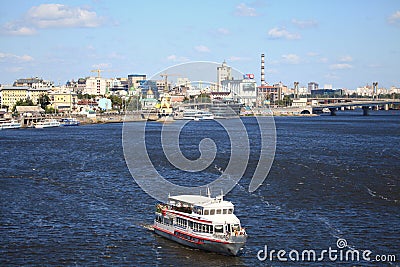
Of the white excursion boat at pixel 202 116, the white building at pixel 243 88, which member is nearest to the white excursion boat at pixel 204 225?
the white excursion boat at pixel 202 116

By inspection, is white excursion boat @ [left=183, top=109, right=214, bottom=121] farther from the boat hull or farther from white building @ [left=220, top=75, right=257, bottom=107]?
the boat hull

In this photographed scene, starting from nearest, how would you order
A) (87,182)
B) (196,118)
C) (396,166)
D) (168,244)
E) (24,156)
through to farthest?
1. (168,244)
2. (87,182)
3. (396,166)
4. (24,156)
5. (196,118)

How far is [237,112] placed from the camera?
133 meters

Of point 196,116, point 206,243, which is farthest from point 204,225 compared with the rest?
point 196,116

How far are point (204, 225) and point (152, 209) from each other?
5.61 meters

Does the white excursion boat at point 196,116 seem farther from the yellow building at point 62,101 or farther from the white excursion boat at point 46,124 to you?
the white excursion boat at point 46,124

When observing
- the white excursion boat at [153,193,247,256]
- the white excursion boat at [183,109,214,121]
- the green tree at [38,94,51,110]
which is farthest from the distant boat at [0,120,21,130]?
the white excursion boat at [153,193,247,256]

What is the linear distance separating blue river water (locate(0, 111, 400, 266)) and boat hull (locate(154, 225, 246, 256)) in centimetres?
19

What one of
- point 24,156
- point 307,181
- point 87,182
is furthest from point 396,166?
point 24,156

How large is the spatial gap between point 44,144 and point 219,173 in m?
24.5

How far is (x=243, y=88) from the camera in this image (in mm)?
184375

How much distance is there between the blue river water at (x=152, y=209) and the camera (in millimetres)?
17312

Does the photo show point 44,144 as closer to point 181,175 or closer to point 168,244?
point 181,175

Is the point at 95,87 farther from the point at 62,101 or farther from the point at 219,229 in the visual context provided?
the point at 219,229
